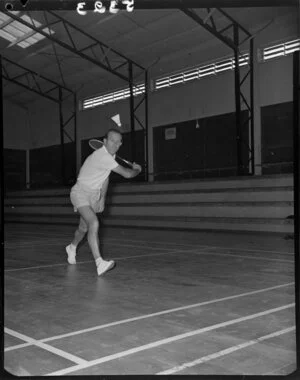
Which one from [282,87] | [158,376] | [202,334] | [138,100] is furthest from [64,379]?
[138,100]

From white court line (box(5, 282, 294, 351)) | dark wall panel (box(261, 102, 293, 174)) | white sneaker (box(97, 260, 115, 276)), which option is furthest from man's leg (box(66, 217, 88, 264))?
dark wall panel (box(261, 102, 293, 174))

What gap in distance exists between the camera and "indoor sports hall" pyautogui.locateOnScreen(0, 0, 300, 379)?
2664 millimetres

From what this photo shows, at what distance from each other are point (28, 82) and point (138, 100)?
5.57 meters

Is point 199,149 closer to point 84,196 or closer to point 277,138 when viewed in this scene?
point 277,138

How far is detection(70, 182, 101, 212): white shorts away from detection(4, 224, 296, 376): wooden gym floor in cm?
86

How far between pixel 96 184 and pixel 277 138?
10846mm

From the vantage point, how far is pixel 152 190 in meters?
15.7

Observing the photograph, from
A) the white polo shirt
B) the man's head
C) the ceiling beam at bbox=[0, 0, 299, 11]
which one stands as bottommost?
the white polo shirt

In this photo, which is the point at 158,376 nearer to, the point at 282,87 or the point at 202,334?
the point at 202,334

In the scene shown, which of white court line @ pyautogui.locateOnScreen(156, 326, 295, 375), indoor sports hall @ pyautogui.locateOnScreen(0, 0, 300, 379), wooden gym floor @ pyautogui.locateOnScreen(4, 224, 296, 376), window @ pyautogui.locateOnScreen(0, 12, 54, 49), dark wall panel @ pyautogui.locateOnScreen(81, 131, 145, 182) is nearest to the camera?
white court line @ pyautogui.locateOnScreen(156, 326, 295, 375)

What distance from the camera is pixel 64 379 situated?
203cm

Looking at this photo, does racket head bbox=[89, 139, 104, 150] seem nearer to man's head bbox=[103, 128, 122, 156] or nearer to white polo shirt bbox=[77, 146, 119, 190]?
white polo shirt bbox=[77, 146, 119, 190]

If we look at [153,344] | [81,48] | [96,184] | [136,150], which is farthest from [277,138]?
[153,344]

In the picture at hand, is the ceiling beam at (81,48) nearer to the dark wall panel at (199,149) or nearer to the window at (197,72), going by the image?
the window at (197,72)
